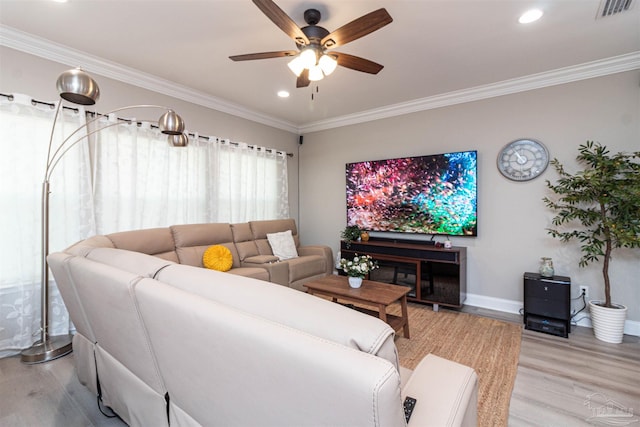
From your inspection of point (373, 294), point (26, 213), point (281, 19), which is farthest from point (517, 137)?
point (26, 213)

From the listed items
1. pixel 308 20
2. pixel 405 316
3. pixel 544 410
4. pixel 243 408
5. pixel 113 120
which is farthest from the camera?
pixel 113 120

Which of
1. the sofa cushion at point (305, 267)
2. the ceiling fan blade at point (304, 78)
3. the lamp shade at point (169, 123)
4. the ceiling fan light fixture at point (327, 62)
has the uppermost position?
the ceiling fan blade at point (304, 78)

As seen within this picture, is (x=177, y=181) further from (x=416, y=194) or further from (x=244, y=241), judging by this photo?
(x=416, y=194)

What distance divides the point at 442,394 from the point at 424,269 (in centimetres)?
278

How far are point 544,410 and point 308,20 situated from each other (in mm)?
3063

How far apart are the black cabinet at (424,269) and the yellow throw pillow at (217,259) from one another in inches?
72.5

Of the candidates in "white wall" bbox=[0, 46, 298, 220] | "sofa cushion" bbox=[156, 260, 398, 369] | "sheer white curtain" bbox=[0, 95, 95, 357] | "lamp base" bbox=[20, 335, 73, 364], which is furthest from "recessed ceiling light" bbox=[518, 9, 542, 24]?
"lamp base" bbox=[20, 335, 73, 364]

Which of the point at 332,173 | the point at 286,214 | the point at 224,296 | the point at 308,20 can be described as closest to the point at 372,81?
the point at 308,20

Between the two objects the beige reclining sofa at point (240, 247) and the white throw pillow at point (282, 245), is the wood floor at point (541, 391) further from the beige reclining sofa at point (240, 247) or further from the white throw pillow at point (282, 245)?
the white throw pillow at point (282, 245)

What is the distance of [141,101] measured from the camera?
3324 mm

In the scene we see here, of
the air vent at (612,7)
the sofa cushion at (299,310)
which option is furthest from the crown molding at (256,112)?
the sofa cushion at (299,310)

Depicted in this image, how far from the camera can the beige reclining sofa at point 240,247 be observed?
304cm

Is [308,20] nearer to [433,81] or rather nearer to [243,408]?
[433,81]

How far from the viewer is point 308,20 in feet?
7.21
